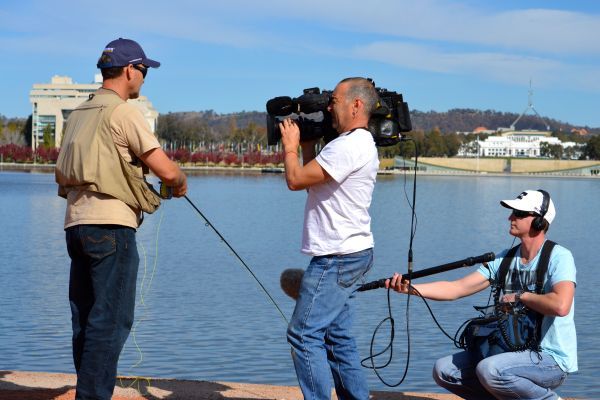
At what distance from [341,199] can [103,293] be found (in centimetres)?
122

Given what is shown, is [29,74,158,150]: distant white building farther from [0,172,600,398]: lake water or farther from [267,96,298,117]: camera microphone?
[267,96,298,117]: camera microphone

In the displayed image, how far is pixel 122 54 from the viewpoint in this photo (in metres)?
5.19

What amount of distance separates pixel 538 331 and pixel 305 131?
1.54 metres

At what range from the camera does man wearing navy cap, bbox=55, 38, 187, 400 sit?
16.7ft

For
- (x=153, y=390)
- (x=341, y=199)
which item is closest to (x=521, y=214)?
(x=341, y=199)

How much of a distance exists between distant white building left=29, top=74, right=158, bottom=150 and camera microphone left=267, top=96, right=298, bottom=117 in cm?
16957

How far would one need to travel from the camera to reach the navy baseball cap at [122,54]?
17.0 feet

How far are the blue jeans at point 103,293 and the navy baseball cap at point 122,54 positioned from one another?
30.9 inches

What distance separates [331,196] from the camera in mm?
5301

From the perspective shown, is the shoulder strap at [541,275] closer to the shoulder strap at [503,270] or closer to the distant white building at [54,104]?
the shoulder strap at [503,270]

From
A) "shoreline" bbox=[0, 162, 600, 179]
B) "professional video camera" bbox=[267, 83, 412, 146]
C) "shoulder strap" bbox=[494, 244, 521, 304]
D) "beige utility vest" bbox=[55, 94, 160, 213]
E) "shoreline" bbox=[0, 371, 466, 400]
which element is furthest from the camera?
"shoreline" bbox=[0, 162, 600, 179]

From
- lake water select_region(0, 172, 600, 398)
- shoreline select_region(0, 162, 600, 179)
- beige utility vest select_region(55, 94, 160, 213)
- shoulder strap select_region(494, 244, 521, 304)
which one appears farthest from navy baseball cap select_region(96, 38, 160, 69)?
shoreline select_region(0, 162, 600, 179)

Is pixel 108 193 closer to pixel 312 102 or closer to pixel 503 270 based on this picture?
pixel 312 102

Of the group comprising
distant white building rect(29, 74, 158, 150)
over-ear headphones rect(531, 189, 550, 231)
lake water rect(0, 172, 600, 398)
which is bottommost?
lake water rect(0, 172, 600, 398)
